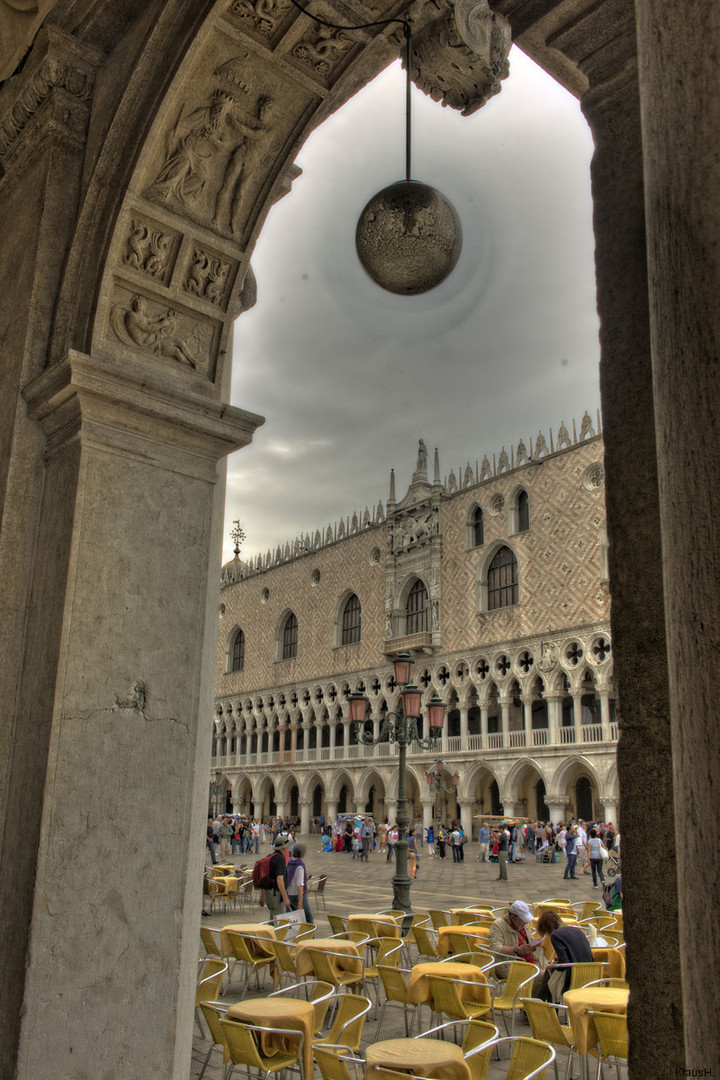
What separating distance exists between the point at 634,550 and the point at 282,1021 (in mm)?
2915

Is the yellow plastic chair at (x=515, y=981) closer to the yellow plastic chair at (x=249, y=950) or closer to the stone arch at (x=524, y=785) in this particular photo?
the yellow plastic chair at (x=249, y=950)

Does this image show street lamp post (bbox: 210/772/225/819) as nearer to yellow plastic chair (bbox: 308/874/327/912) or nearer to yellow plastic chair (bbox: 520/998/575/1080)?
yellow plastic chair (bbox: 308/874/327/912)

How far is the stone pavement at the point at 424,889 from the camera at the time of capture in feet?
15.9

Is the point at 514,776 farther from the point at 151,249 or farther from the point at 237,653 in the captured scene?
the point at 151,249

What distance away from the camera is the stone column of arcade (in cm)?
107

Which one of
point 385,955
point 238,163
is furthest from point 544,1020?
point 238,163

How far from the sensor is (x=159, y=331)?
276cm

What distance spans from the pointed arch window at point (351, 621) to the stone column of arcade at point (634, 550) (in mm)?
26674

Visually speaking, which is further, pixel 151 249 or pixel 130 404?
pixel 151 249

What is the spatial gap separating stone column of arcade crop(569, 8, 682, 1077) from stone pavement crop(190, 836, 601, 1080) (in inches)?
139

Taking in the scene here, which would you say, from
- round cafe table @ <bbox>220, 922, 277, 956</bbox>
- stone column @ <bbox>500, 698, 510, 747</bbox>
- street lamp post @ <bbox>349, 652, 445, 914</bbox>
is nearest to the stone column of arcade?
round cafe table @ <bbox>220, 922, 277, 956</bbox>

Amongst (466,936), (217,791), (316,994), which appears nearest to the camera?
(316,994)

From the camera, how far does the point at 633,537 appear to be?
1233 mm

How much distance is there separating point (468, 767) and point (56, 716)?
70.6 ft
